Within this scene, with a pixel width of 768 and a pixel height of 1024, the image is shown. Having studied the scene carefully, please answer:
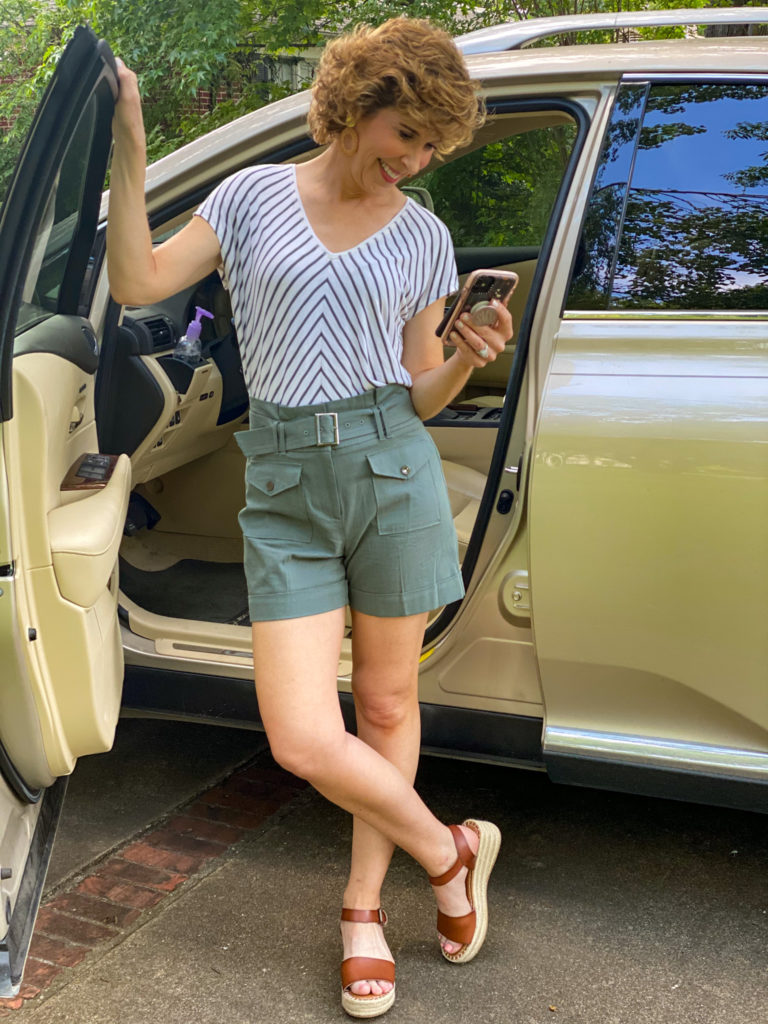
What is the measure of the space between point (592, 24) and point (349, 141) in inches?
42.7

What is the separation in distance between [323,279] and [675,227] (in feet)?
2.81

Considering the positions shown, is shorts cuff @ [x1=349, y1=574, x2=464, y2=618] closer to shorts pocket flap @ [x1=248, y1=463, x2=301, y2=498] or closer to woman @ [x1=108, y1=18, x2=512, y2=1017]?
woman @ [x1=108, y1=18, x2=512, y2=1017]

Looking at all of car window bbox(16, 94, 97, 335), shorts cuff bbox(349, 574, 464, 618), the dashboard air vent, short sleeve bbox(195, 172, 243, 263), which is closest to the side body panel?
shorts cuff bbox(349, 574, 464, 618)

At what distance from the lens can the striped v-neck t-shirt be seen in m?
2.04

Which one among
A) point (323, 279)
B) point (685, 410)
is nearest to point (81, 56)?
point (323, 279)

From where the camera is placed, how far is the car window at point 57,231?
2123 millimetres

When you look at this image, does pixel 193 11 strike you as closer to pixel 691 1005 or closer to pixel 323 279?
pixel 323 279

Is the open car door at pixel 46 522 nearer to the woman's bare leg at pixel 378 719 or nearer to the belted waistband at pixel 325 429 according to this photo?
the belted waistband at pixel 325 429

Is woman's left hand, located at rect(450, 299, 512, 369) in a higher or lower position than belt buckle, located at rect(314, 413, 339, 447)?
higher

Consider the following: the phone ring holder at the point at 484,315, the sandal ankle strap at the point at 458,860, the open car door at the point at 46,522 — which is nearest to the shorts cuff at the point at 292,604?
the open car door at the point at 46,522

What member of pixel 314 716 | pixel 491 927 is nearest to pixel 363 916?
pixel 491 927

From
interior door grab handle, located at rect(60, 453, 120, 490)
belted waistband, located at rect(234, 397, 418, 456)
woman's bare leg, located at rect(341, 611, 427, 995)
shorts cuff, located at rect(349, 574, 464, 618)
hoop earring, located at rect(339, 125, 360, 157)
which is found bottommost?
woman's bare leg, located at rect(341, 611, 427, 995)

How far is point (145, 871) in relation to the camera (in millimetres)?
2857

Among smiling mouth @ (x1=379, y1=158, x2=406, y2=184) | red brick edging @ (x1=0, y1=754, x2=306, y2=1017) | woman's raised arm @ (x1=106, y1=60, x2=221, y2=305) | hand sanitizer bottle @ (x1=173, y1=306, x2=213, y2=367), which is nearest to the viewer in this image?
woman's raised arm @ (x1=106, y1=60, x2=221, y2=305)
